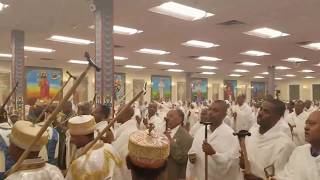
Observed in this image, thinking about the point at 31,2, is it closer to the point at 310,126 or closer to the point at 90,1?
the point at 90,1

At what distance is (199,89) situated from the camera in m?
25.3

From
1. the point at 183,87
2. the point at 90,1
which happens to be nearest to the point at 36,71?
the point at 183,87

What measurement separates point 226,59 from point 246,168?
13.0 meters

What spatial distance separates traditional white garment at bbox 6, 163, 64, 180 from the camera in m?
2.05

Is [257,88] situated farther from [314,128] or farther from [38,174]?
[38,174]

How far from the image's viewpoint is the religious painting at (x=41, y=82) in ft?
55.7

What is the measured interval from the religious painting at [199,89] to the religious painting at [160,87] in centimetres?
192

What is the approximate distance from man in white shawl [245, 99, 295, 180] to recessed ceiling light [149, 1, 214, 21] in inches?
144

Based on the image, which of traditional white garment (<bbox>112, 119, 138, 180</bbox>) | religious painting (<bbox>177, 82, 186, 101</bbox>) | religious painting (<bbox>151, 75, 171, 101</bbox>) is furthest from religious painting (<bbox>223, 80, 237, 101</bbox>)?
traditional white garment (<bbox>112, 119, 138, 180</bbox>)

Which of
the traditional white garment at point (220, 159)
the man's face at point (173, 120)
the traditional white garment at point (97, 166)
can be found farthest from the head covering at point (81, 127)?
the man's face at point (173, 120)

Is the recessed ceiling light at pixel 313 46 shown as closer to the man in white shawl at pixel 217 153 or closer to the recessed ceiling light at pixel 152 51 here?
the recessed ceiling light at pixel 152 51

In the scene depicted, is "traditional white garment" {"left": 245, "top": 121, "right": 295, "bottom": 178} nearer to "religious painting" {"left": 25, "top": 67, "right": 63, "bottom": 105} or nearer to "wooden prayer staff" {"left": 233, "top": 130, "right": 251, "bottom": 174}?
"wooden prayer staff" {"left": 233, "top": 130, "right": 251, "bottom": 174}

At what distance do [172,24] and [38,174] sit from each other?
6.85 meters

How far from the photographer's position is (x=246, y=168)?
9.76 ft
